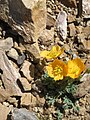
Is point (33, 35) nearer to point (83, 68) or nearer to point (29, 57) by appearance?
point (29, 57)

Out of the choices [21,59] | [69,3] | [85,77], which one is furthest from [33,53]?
[69,3]

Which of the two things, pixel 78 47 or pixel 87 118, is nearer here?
pixel 87 118

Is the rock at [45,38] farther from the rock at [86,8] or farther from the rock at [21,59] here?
the rock at [86,8]

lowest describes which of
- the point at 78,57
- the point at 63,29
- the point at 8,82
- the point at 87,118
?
the point at 87,118

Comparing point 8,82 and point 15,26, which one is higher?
point 15,26

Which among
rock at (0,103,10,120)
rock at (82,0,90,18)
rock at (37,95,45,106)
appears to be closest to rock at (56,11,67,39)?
rock at (82,0,90,18)

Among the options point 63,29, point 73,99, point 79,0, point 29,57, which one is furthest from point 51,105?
point 79,0
